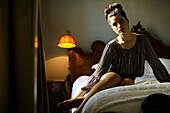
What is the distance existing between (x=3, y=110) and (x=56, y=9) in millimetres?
2506

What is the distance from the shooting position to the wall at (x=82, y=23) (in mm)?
2682

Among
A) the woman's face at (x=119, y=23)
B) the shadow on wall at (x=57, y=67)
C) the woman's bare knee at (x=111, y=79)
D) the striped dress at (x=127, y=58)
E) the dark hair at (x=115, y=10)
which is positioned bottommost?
the shadow on wall at (x=57, y=67)

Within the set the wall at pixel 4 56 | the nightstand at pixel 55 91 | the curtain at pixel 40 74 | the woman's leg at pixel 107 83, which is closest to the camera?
the wall at pixel 4 56

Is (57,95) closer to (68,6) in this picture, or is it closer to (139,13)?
(68,6)

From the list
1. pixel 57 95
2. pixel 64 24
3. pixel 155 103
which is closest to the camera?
pixel 155 103

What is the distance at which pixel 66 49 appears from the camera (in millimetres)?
2682

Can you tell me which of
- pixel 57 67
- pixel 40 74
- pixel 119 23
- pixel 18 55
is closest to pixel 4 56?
pixel 18 55

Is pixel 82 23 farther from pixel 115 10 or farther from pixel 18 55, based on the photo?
pixel 18 55

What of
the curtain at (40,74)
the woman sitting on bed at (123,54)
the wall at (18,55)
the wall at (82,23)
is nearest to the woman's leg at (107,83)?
the woman sitting on bed at (123,54)

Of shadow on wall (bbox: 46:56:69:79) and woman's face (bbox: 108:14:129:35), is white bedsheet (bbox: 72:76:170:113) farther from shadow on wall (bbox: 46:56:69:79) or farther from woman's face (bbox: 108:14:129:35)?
shadow on wall (bbox: 46:56:69:79)

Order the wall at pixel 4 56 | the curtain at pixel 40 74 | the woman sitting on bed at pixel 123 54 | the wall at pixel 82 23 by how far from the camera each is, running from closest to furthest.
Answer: the wall at pixel 4 56, the curtain at pixel 40 74, the woman sitting on bed at pixel 123 54, the wall at pixel 82 23

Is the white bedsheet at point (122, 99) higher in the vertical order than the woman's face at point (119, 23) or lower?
lower

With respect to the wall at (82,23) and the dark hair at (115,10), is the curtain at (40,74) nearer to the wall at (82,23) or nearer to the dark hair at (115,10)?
the dark hair at (115,10)

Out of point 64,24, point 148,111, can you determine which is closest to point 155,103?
point 148,111
